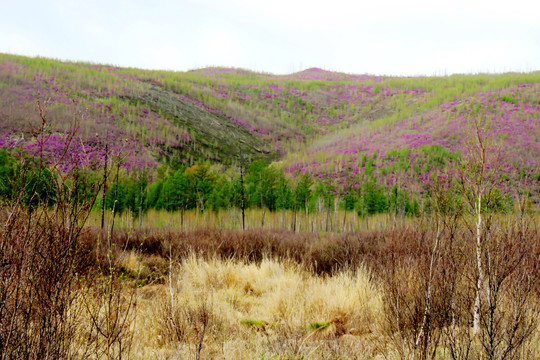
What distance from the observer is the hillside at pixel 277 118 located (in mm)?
22109

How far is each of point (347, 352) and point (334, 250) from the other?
5.22 meters

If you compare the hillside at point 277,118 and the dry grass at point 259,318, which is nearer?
the dry grass at point 259,318

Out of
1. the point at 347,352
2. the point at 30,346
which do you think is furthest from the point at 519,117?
the point at 30,346

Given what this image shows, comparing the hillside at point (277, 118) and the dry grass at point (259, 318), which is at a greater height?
the hillside at point (277, 118)

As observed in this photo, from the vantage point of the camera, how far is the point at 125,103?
2950 cm

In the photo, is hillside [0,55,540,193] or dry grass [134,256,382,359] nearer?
dry grass [134,256,382,359]

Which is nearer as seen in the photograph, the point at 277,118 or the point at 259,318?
the point at 259,318

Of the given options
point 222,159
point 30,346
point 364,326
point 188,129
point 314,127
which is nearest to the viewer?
point 30,346

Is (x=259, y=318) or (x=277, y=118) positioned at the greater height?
(x=277, y=118)

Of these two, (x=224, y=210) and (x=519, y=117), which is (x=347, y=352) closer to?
(x=224, y=210)

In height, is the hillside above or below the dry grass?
above

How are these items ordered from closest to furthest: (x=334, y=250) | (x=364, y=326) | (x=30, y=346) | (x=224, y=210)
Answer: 1. (x=30, y=346)
2. (x=364, y=326)
3. (x=334, y=250)
4. (x=224, y=210)

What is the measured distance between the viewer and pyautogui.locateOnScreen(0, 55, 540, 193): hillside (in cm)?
2211

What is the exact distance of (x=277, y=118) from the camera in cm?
4191
